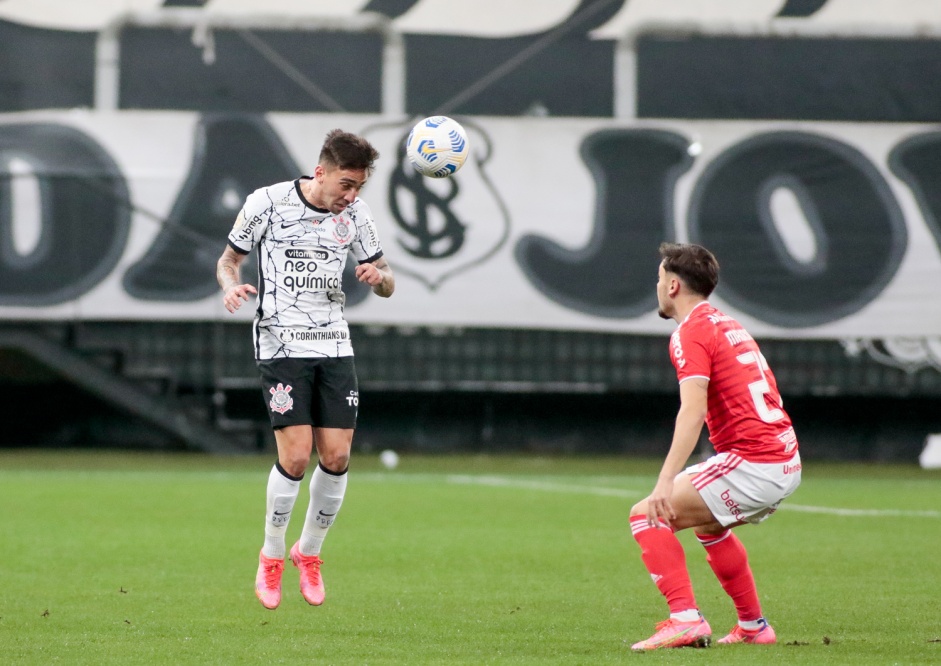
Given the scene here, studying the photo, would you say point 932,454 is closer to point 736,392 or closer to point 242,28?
point 242,28

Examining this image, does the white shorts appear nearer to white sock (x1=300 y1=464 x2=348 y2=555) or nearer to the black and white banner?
white sock (x1=300 y1=464 x2=348 y2=555)

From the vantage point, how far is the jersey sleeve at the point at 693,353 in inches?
222

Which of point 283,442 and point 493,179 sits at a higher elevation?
point 493,179

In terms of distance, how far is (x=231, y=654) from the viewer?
552 centimetres

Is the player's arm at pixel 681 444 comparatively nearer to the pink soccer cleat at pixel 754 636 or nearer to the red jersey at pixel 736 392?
the red jersey at pixel 736 392

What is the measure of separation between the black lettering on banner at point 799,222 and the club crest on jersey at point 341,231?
38.1 feet

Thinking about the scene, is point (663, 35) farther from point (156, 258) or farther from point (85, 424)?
point (85, 424)

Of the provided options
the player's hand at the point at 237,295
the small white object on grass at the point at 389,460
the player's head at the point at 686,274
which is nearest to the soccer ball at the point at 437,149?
the player's hand at the point at 237,295

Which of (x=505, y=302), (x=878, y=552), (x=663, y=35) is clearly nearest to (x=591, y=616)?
(x=878, y=552)

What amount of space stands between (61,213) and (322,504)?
1174cm

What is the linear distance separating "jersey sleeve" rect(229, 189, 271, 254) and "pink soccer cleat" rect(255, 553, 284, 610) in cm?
148

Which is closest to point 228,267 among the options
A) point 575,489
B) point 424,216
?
point 575,489

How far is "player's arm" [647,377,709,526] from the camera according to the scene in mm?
5445

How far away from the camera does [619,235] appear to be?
1841 centimetres
